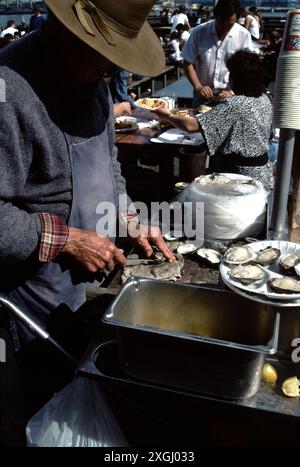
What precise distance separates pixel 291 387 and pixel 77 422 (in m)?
0.76

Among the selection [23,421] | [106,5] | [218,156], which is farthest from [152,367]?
[218,156]

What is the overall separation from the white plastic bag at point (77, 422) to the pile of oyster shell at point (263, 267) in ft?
2.25

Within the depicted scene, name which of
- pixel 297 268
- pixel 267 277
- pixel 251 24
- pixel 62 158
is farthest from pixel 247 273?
pixel 251 24

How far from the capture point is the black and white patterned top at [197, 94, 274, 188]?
353 centimetres

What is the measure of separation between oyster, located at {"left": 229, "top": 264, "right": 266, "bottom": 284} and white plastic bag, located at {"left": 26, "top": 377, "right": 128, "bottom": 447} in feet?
2.18

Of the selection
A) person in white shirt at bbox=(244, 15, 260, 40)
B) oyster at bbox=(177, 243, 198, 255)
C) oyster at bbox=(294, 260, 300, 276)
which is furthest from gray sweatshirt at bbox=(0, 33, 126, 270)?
person in white shirt at bbox=(244, 15, 260, 40)

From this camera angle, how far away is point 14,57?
5.24ft

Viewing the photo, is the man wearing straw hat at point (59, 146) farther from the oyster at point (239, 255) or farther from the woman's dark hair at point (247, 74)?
the woman's dark hair at point (247, 74)

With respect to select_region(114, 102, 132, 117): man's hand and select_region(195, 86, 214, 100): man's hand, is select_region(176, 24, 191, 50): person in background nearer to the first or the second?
select_region(195, 86, 214, 100): man's hand

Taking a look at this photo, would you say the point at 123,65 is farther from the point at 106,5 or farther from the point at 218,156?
the point at 218,156

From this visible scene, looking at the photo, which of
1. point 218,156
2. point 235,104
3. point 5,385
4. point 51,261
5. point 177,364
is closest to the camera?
point 177,364

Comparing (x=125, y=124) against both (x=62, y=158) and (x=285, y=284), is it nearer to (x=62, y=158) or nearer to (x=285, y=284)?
(x=62, y=158)

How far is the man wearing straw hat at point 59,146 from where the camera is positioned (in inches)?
58.6

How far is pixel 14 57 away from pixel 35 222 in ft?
2.06
